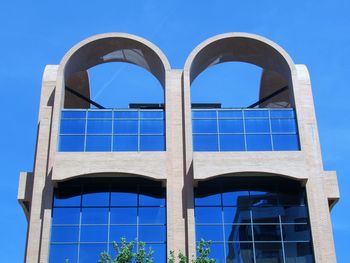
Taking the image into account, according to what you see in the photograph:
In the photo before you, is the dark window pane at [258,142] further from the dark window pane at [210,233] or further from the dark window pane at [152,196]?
the dark window pane at [152,196]

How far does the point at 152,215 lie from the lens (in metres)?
A: 29.9

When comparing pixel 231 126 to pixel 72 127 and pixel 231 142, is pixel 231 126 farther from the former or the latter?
pixel 72 127

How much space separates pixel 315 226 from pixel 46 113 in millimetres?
15040

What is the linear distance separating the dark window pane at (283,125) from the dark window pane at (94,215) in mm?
9810

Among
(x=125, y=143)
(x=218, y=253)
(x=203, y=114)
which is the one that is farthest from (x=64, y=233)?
(x=203, y=114)

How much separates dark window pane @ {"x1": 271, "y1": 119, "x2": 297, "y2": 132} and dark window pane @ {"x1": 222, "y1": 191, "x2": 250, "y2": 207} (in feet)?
13.1

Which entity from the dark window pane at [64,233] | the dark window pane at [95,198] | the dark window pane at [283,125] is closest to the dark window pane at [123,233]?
the dark window pane at [95,198]

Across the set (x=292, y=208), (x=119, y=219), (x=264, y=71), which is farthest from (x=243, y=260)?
(x=264, y=71)

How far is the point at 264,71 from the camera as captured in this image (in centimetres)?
4031

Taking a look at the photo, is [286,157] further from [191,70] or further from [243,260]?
[191,70]

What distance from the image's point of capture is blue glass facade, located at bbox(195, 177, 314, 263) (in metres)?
28.8

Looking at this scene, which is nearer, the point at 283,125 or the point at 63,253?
the point at 63,253

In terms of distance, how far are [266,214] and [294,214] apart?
4.53 feet

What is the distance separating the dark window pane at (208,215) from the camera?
29.5 metres
